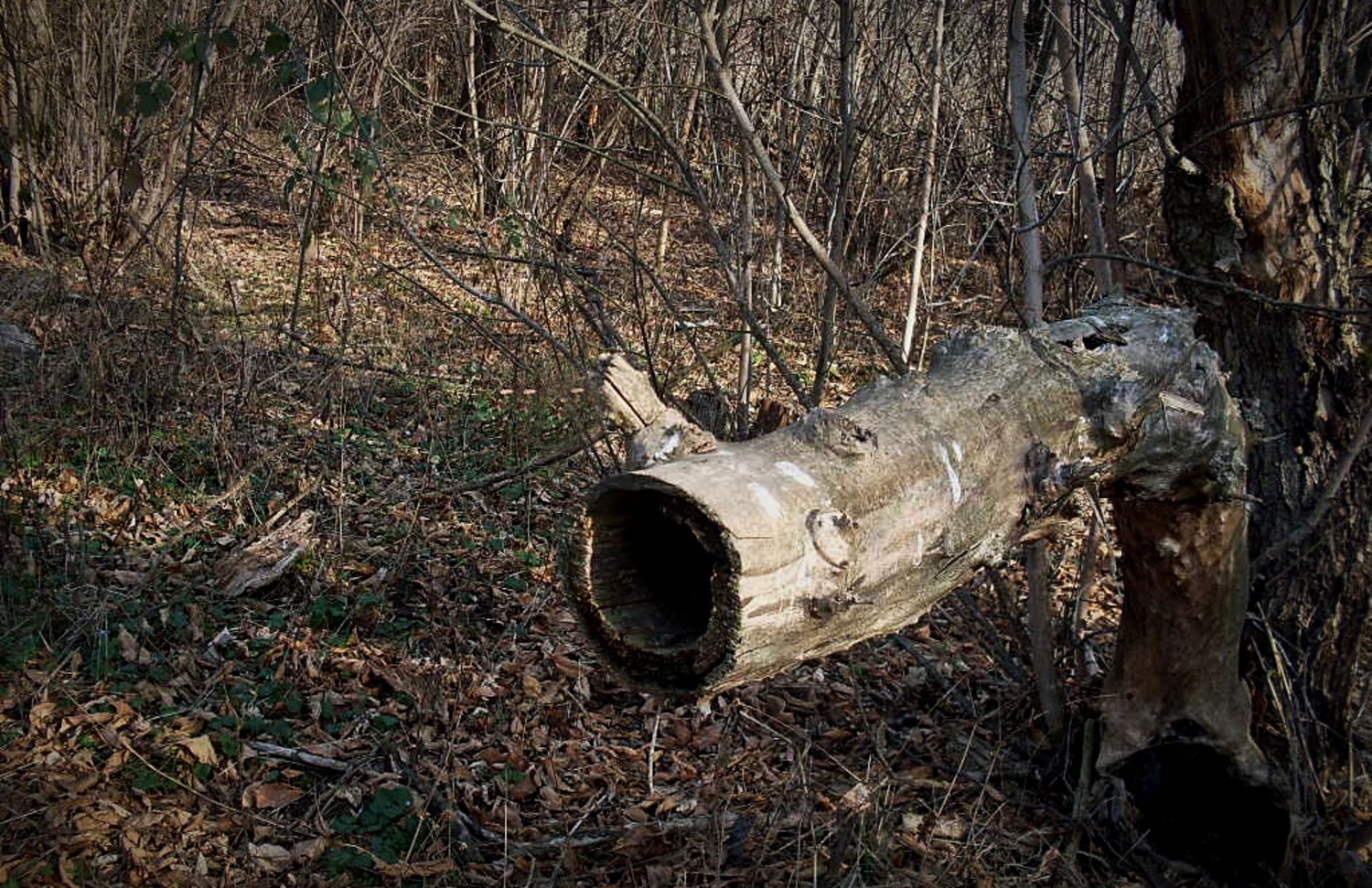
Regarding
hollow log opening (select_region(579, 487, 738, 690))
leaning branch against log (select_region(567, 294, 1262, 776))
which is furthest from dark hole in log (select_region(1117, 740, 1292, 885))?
hollow log opening (select_region(579, 487, 738, 690))

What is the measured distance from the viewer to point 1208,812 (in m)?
3.32

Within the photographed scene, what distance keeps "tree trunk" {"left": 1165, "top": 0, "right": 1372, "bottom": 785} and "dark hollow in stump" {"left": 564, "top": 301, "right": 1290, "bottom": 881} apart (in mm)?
376

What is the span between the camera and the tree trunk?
2.95 meters

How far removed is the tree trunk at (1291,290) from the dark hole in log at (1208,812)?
15cm

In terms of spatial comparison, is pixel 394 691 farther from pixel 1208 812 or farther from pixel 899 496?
pixel 899 496

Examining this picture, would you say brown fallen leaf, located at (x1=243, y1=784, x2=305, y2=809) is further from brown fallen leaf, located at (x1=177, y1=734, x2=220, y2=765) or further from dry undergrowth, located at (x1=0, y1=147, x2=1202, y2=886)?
brown fallen leaf, located at (x1=177, y1=734, x2=220, y2=765)

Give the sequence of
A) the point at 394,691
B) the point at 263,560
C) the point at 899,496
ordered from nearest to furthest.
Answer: the point at 899,496 → the point at 394,691 → the point at 263,560

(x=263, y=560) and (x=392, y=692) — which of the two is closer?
(x=392, y=692)

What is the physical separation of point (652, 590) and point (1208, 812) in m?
2.37

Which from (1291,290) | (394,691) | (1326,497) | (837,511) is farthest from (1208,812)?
(394,691)

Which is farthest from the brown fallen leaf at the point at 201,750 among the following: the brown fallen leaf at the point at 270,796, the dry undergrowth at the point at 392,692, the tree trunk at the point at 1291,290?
the tree trunk at the point at 1291,290

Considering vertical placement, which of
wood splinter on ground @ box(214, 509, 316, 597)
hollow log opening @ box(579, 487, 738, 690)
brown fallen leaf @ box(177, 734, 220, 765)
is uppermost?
hollow log opening @ box(579, 487, 738, 690)

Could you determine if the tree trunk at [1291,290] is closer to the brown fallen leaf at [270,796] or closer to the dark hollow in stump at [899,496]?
the dark hollow in stump at [899,496]

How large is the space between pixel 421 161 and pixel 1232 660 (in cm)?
805
